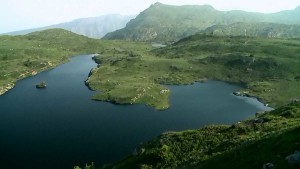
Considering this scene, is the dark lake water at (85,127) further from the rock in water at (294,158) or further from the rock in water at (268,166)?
the rock in water at (294,158)

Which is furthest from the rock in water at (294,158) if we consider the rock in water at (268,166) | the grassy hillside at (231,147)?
the rock in water at (268,166)

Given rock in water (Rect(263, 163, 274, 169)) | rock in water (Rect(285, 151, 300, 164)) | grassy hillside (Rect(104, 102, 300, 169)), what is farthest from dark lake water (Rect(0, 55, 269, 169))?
rock in water (Rect(285, 151, 300, 164))

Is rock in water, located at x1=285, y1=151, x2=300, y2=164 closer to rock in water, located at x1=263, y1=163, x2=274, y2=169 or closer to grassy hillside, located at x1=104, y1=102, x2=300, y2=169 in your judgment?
grassy hillside, located at x1=104, y1=102, x2=300, y2=169

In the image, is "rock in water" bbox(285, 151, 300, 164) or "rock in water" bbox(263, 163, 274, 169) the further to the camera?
"rock in water" bbox(263, 163, 274, 169)

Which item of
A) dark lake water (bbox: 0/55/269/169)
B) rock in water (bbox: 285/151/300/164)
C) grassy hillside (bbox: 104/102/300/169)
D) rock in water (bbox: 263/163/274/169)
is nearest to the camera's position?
rock in water (bbox: 285/151/300/164)

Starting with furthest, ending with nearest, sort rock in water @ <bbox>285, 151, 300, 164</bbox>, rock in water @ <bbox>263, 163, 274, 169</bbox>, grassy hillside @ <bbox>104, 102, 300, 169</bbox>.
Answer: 1. grassy hillside @ <bbox>104, 102, 300, 169</bbox>
2. rock in water @ <bbox>263, 163, 274, 169</bbox>
3. rock in water @ <bbox>285, 151, 300, 164</bbox>

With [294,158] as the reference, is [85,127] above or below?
below

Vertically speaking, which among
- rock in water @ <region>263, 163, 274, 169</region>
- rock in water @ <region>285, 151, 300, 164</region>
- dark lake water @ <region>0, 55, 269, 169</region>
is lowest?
dark lake water @ <region>0, 55, 269, 169</region>

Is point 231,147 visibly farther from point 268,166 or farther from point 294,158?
point 294,158

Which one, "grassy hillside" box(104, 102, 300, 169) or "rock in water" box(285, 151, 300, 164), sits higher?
"rock in water" box(285, 151, 300, 164)

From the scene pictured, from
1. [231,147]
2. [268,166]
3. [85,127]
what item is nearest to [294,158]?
[268,166]
